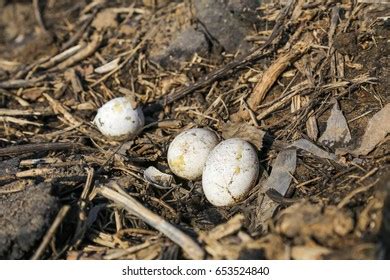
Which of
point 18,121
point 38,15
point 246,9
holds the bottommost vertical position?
point 18,121

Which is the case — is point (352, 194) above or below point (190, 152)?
above

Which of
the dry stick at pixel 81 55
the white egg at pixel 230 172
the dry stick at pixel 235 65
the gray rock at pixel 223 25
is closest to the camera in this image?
the white egg at pixel 230 172

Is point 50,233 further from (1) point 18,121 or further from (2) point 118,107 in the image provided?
(1) point 18,121

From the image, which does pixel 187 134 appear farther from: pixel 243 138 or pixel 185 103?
pixel 185 103

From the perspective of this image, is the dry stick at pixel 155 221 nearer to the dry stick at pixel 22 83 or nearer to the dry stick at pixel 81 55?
the dry stick at pixel 22 83

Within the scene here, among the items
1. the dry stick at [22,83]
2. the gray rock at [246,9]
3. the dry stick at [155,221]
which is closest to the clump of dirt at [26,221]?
the dry stick at [155,221]

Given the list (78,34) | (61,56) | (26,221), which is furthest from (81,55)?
(26,221)
